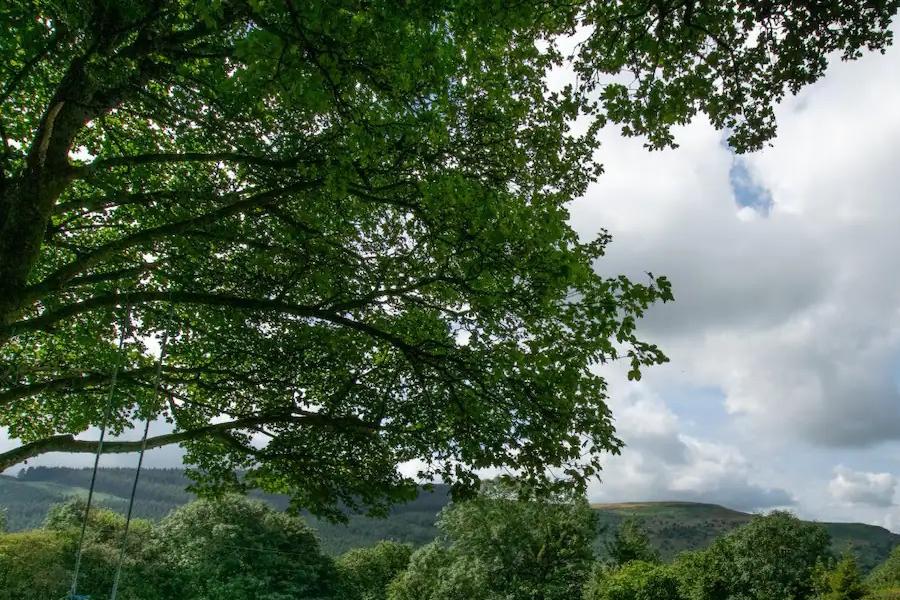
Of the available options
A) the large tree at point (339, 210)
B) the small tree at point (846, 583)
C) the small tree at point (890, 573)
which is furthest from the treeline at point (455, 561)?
the large tree at point (339, 210)

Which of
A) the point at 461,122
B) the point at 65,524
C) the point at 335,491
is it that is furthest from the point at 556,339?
the point at 65,524

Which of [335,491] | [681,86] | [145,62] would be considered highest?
[145,62]

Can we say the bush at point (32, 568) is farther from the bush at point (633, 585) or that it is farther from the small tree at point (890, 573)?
the small tree at point (890, 573)

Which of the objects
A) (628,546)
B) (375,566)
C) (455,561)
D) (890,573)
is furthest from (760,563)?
(375,566)

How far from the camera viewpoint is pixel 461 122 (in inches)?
428

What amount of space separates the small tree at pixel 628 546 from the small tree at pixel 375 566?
78.2ft

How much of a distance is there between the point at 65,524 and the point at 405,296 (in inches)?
2298

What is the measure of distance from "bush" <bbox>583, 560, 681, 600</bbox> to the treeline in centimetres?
11

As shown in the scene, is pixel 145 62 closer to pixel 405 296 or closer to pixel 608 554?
pixel 405 296

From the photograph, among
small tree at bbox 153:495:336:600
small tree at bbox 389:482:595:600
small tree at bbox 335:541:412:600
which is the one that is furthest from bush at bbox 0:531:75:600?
small tree at bbox 335:541:412:600

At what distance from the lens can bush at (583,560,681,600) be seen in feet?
188

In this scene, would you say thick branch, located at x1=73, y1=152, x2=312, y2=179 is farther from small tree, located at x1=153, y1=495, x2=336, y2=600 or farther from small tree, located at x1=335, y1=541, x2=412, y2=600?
small tree, located at x1=335, y1=541, x2=412, y2=600

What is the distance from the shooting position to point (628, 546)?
2987 inches

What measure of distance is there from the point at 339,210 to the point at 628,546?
74.9 metres
